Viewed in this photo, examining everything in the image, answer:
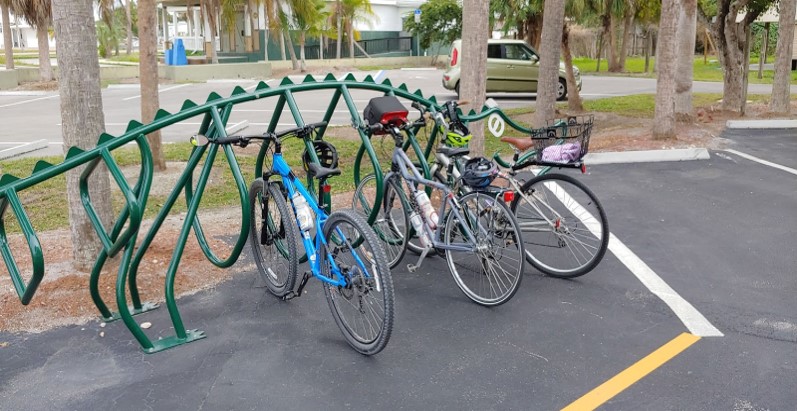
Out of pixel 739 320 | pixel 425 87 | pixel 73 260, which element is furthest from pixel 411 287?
pixel 425 87

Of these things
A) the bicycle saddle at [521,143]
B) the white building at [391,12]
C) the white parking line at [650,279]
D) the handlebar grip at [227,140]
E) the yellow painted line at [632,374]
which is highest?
→ the white building at [391,12]

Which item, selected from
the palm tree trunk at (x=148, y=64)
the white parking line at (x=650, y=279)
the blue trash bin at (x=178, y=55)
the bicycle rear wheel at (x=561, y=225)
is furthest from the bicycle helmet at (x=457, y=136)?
the blue trash bin at (x=178, y=55)

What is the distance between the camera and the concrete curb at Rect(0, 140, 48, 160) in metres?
11.8

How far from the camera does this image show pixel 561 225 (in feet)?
17.9

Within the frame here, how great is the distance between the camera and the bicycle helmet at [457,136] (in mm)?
5523

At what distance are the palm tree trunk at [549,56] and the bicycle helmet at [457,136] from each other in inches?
261

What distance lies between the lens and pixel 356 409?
375 centimetres

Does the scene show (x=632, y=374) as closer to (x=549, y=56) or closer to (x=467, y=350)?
(x=467, y=350)

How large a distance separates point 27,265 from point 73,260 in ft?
1.96

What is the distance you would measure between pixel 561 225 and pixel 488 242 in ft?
2.53

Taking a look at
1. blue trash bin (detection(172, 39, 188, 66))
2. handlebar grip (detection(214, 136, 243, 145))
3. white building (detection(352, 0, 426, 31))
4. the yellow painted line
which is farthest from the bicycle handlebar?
white building (detection(352, 0, 426, 31))

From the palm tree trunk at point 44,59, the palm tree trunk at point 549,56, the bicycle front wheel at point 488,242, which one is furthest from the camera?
the palm tree trunk at point 44,59

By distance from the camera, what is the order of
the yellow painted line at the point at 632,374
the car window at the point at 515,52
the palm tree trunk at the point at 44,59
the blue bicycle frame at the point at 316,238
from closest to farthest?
the yellow painted line at the point at 632,374, the blue bicycle frame at the point at 316,238, the car window at the point at 515,52, the palm tree trunk at the point at 44,59

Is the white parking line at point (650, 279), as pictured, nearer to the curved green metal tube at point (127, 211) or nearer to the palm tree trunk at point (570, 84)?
the curved green metal tube at point (127, 211)
